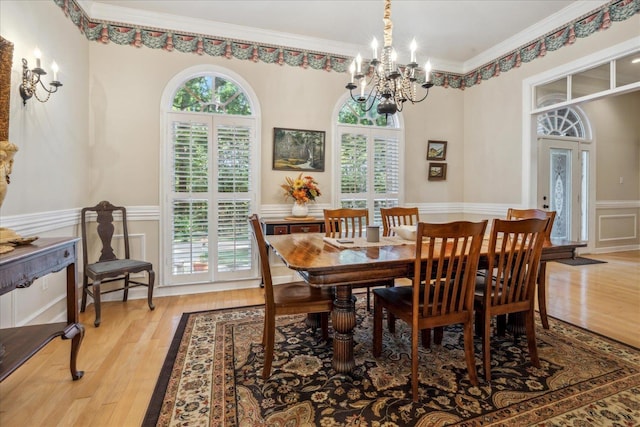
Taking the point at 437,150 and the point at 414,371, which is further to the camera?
the point at 437,150

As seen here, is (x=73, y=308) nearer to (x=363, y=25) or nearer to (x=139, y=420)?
Result: (x=139, y=420)

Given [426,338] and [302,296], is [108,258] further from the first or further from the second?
[426,338]

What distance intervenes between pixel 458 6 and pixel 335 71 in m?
1.54

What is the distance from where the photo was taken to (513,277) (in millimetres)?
1968

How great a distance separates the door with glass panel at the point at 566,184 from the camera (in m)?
5.40

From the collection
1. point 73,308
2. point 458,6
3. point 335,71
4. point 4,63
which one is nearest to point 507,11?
point 458,6

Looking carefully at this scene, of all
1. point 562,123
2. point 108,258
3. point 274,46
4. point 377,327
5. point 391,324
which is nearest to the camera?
point 377,327

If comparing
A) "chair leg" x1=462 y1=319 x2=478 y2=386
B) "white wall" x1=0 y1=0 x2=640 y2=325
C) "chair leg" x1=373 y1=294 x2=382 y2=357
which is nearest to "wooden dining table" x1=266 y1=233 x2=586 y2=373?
"chair leg" x1=373 y1=294 x2=382 y2=357

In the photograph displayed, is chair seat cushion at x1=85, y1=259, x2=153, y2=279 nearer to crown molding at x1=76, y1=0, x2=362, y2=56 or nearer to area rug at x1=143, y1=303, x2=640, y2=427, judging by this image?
area rug at x1=143, y1=303, x2=640, y2=427

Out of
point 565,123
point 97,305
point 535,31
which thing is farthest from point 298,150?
point 565,123

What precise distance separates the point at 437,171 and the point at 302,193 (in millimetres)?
2221

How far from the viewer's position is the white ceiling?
3334mm

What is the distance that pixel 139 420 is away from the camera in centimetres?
158

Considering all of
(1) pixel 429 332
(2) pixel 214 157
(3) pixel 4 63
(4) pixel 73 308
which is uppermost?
(3) pixel 4 63
